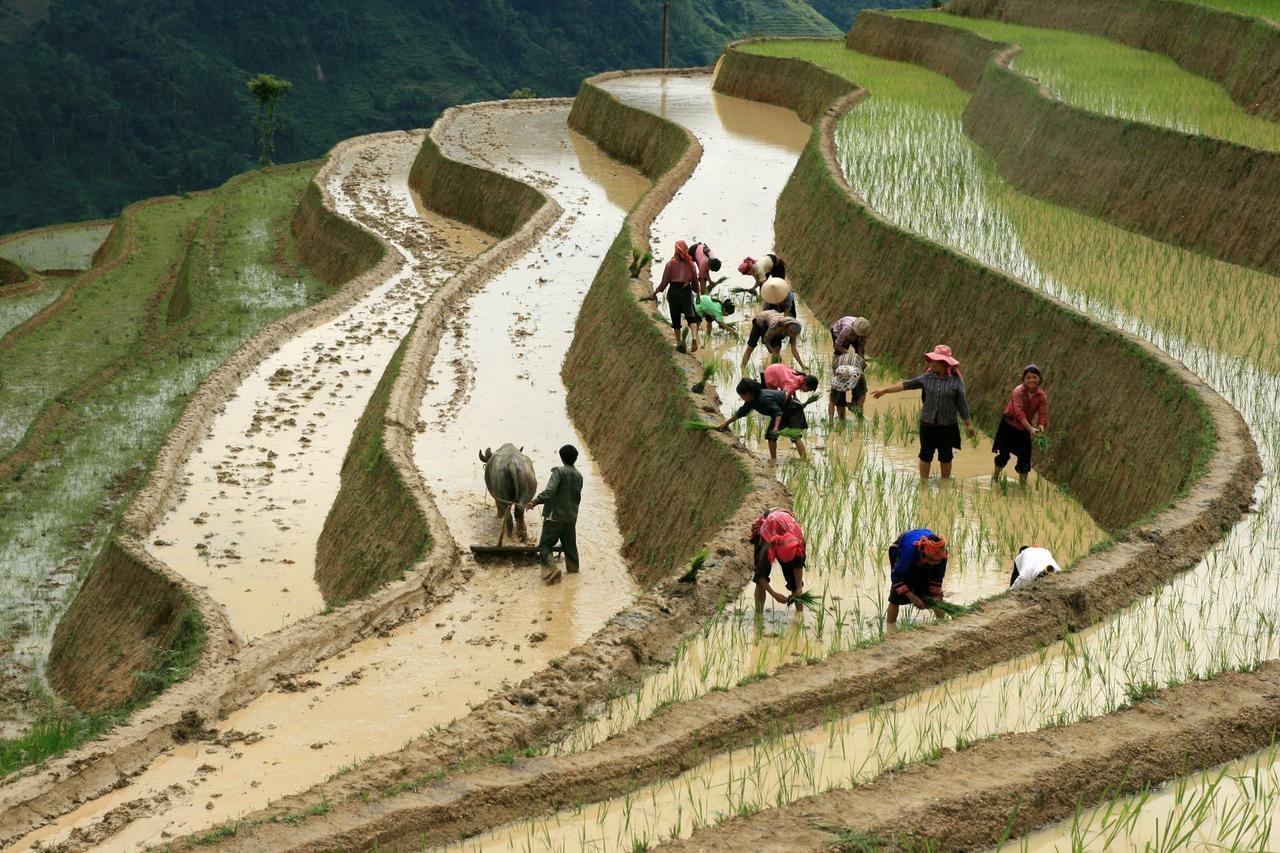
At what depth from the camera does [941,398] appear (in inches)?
460

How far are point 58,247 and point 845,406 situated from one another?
3796 cm

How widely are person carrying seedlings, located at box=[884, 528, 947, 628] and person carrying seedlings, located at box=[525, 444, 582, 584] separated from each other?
3169 mm

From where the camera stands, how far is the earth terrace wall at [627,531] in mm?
7301

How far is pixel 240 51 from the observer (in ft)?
278

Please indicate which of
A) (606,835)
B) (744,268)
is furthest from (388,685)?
(744,268)

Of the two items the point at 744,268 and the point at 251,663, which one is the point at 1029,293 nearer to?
the point at 744,268

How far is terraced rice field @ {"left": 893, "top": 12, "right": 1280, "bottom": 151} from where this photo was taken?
19.0 metres

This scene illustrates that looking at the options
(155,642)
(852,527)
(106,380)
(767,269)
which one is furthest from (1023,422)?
(106,380)

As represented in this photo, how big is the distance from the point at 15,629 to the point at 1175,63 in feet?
66.1

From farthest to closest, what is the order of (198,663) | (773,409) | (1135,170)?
(1135,170) < (773,409) < (198,663)

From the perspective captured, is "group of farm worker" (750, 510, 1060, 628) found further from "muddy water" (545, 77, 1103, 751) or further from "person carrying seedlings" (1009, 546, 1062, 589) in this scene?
"muddy water" (545, 77, 1103, 751)

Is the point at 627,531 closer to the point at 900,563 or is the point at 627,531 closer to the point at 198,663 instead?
the point at 198,663

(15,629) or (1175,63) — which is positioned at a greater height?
(1175,63)

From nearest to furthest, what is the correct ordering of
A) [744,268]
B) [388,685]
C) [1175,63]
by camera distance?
[388,685] < [744,268] < [1175,63]
